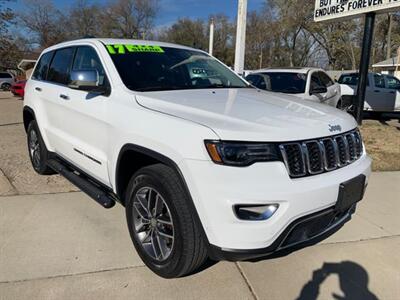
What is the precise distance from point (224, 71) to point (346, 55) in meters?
49.0

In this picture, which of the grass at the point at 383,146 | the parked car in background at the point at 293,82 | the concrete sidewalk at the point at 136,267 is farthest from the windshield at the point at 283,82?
the concrete sidewalk at the point at 136,267

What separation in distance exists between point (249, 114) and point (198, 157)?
0.59 metres

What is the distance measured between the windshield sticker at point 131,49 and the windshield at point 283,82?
17.2ft

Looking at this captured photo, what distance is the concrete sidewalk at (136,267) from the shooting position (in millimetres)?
3049

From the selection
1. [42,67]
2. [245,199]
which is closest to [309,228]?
[245,199]

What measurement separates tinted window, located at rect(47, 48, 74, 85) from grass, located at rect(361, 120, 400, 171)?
197 inches

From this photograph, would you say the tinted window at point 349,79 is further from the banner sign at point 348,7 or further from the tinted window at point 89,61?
the tinted window at point 89,61

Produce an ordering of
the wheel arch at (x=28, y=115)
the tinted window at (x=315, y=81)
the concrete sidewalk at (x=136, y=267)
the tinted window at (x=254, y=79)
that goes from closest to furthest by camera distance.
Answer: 1. the concrete sidewalk at (x=136, y=267)
2. the wheel arch at (x=28, y=115)
3. the tinted window at (x=315, y=81)
4. the tinted window at (x=254, y=79)

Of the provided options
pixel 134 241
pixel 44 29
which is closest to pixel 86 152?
pixel 134 241

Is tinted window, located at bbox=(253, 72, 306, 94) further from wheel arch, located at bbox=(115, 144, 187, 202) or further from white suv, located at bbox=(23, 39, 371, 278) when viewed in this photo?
wheel arch, located at bbox=(115, 144, 187, 202)

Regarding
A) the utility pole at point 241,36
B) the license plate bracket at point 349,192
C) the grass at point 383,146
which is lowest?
the grass at point 383,146

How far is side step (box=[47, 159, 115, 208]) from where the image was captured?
3.80 meters

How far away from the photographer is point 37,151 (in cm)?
572

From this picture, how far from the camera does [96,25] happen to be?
6819cm
